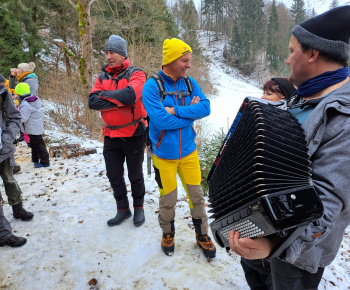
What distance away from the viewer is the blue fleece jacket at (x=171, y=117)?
2.38 meters

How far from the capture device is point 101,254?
2.77 meters

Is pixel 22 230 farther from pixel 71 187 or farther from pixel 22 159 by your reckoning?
pixel 22 159

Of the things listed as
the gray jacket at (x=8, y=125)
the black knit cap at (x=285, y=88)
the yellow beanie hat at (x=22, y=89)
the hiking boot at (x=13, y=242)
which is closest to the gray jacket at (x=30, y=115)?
the yellow beanie hat at (x=22, y=89)

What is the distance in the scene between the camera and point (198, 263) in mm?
2648

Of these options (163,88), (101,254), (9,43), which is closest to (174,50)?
(163,88)

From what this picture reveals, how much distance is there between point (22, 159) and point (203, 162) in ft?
14.9

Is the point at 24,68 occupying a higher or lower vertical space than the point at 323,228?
higher

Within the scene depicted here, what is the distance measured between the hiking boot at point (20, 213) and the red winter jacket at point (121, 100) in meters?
1.78

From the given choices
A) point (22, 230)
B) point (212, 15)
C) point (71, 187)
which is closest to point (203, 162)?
point (71, 187)

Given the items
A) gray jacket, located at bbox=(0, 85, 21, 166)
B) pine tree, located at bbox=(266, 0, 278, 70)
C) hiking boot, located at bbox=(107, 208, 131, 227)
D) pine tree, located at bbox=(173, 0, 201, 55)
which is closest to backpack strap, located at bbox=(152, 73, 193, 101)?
hiking boot, located at bbox=(107, 208, 131, 227)

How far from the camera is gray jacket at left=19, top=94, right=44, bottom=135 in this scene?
16.4 feet

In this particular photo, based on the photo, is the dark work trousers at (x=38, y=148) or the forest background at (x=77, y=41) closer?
the dark work trousers at (x=38, y=148)

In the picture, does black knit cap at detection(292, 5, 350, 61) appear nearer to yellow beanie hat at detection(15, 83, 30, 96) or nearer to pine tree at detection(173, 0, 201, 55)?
yellow beanie hat at detection(15, 83, 30, 96)

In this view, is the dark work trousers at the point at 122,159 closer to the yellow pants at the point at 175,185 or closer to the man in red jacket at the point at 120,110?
the man in red jacket at the point at 120,110
